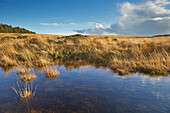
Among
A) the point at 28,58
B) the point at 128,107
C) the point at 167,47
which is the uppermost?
the point at 167,47

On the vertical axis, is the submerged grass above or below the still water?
above

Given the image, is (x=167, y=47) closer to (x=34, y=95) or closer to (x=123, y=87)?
(x=123, y=87)

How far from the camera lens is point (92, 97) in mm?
3705

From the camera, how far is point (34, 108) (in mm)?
3111

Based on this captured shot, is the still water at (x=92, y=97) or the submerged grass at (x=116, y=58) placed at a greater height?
the submerged grass at (x=116, y=58)

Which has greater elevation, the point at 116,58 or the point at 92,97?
the point at 116,58

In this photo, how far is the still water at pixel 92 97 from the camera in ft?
10.2

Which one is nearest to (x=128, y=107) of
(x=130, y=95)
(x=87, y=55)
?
(x=130, y=95)

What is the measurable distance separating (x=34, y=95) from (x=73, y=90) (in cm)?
127

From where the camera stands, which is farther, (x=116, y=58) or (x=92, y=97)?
(x=116, y=58)

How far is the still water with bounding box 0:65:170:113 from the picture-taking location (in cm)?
311

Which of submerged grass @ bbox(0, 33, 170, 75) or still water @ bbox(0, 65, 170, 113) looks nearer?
still water @ bbox(0, 65, 170, 113)

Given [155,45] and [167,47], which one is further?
[155,45]

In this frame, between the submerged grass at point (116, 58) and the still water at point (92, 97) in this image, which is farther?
the submerged grass at point (116, 58)
